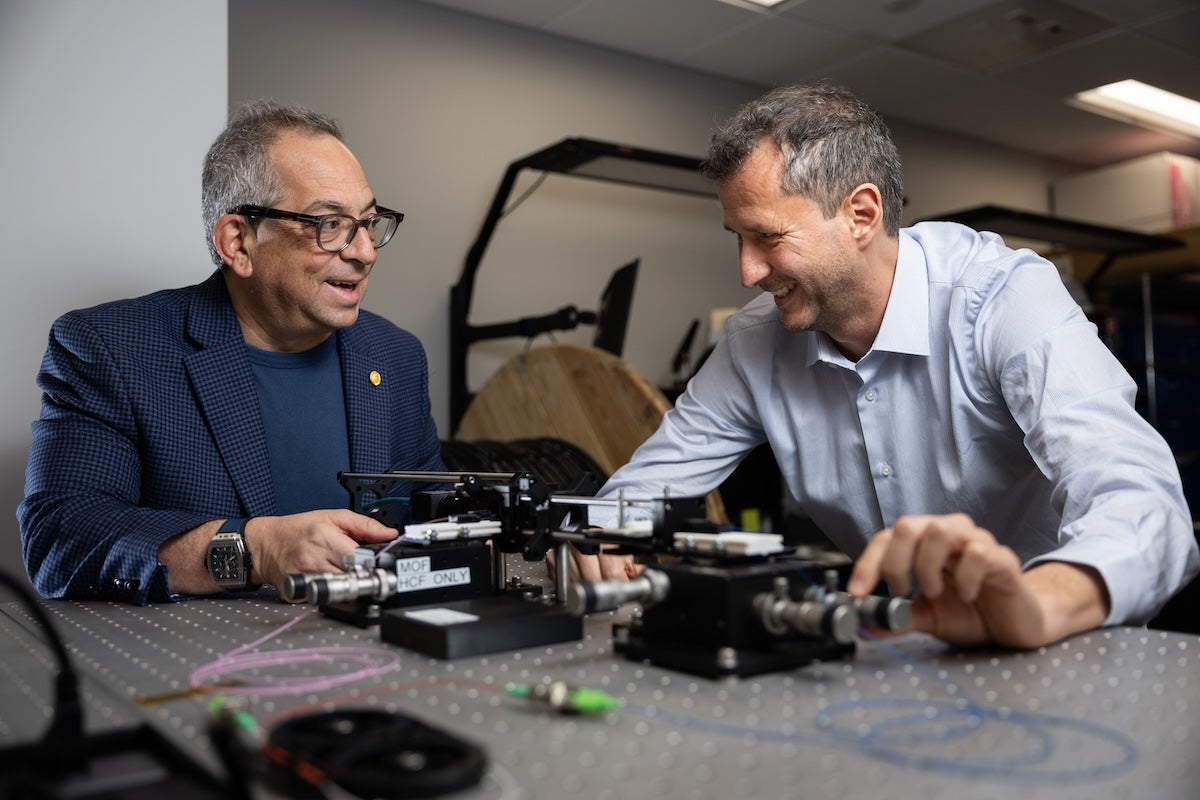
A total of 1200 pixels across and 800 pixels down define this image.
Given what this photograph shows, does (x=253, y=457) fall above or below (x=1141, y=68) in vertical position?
below

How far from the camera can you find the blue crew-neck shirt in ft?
5.81

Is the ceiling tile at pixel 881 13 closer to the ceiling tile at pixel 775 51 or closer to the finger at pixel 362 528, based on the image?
the ceiling tile at pixel 775 51

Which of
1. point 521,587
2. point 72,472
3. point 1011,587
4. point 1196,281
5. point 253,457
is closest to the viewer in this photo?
point 1011,587

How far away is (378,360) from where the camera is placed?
1.94 meters

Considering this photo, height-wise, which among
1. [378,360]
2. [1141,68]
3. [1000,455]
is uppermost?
[1141,68]

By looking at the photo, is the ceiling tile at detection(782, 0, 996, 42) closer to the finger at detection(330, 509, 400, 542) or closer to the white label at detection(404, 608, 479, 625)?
the finger at detection(330, 509, 400, 542)

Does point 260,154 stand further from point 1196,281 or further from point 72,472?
point 1196,281

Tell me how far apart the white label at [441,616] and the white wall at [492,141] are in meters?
2.92

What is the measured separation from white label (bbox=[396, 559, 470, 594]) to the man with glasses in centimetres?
16

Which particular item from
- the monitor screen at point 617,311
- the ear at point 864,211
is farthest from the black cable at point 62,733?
the monitor screen at point 617,311

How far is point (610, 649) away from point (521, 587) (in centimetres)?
31

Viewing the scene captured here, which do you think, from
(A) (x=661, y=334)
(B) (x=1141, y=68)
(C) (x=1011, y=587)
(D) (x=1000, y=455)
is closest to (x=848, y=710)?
(C) (x=1011, y=587)

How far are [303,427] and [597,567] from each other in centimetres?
76

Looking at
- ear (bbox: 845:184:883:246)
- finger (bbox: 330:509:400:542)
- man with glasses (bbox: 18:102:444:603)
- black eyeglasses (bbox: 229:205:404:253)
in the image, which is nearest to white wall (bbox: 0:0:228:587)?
man with glasses (bbox: 18:102:444:603)
